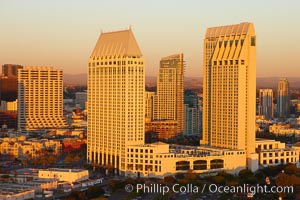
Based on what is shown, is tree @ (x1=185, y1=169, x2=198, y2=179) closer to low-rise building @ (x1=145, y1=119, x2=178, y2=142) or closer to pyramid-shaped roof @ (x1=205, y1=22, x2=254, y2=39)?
pyramid-shaped roof @ (x1=205, y1=22, x2=254, y2=39)

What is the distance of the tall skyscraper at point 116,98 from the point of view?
148 feet

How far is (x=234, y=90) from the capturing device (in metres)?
47.4

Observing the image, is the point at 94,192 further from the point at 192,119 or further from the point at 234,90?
the point at 192,119

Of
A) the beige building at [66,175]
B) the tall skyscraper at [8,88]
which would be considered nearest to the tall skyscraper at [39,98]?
the tall skyscraper at [8,88]

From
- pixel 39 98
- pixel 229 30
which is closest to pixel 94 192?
pixel 229 30

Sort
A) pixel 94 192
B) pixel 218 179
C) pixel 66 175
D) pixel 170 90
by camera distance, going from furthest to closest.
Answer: pixel 170 90 < pixel 66 175 < pixel 218 179 < pixel 94 192

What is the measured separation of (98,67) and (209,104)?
9.10 metres

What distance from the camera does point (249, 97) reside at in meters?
47.6

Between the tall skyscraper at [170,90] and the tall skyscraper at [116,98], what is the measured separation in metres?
28.7

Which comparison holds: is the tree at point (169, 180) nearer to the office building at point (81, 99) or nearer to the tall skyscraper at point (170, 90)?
the tall skyscraper at point (170, 90)

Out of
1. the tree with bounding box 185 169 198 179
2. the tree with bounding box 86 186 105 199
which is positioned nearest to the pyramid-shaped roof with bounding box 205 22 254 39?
the tree with bounding box 185 169 198 179

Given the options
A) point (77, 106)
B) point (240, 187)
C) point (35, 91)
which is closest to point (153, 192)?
point (240, 187)

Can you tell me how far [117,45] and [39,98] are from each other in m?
29.7

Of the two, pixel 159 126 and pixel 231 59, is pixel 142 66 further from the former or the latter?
→ pixel 159 126
